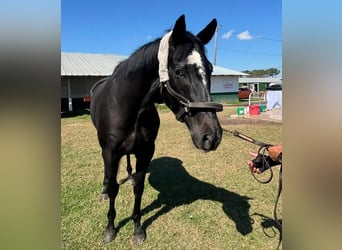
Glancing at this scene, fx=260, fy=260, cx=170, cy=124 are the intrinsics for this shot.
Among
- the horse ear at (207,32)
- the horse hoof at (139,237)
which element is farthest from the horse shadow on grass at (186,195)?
the horse ear at (207,32)

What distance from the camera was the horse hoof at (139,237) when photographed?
9.83 feet

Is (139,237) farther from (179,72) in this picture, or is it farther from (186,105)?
(179,72)

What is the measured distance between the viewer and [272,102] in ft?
49.4

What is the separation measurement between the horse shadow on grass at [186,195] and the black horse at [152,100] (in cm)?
78

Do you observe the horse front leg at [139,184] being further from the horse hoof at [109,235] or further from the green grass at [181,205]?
the horse hoof at [109,235]

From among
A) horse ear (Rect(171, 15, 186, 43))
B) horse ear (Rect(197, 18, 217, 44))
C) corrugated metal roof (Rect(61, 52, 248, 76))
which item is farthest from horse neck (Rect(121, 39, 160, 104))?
corrugated metal roof (Rect(61, 52, 248, 76))

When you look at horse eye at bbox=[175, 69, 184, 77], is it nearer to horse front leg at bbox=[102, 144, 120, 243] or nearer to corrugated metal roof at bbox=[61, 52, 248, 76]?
horse front leg at bbox=[102, 144, 120, 243]

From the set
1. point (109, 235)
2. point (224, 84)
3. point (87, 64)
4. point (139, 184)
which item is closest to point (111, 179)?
point (139, 184)

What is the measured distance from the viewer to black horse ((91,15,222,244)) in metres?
1.96

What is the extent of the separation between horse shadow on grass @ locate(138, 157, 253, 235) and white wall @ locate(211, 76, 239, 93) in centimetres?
2180
